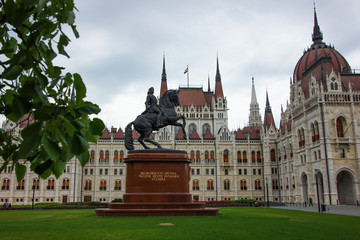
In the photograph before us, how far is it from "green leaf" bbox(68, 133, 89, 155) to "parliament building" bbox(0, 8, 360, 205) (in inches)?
1930

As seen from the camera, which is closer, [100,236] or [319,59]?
[100,236]

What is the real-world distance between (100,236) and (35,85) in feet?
25.9

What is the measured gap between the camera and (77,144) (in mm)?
2307

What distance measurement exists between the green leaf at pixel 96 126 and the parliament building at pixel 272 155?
4872cm

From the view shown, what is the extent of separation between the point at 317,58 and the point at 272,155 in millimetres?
22545

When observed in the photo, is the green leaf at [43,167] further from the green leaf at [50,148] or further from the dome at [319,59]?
the dome at [319,59]

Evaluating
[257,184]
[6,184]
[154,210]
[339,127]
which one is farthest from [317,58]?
[6,184]

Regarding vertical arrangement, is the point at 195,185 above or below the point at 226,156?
below

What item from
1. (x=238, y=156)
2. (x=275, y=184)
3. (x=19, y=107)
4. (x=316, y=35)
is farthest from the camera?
(x=238, y=156)

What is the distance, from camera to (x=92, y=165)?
70812mm

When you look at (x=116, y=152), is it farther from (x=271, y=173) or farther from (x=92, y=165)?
(x=271, y=173)

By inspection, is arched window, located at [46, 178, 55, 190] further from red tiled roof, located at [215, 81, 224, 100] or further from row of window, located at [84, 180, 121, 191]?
red tiled roof, located at [215, 81, 224, 100]

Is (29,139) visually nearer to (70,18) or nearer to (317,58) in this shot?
(70,18)

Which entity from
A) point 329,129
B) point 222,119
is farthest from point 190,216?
point 222,119
